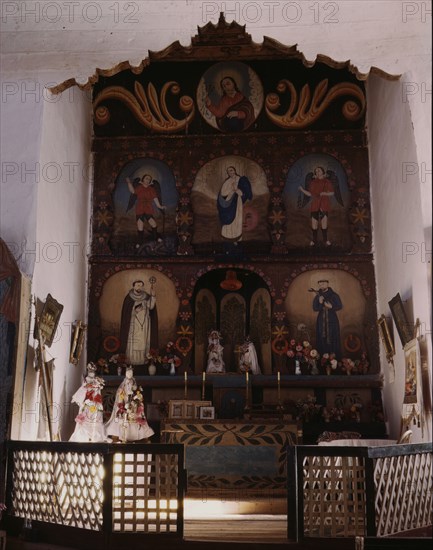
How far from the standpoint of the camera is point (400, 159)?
11180mm

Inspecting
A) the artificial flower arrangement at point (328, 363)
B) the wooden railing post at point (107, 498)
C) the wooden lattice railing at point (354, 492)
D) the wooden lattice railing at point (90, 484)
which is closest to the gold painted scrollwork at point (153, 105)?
the artificial flower arrangement at point (328, 363)

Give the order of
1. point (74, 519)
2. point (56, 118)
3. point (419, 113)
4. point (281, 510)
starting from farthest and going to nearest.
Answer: point (56, 118) < point (281, 510) < point (419, 113) < point (74, 519)

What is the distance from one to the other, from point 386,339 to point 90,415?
4.86 meters

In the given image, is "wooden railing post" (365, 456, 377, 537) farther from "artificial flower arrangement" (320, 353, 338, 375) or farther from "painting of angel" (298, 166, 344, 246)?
"painting of angel" (298, 166, 344, 246)

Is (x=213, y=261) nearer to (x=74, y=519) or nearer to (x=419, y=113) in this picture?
(x=419, y=113)

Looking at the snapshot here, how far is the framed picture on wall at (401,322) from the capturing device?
10422 mm

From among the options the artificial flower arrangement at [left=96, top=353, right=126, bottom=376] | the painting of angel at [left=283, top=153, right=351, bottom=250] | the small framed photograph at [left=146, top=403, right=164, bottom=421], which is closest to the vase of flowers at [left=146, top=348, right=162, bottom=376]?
the artificial flower arrangement at [left=96, top=353, right=126, bottom=376]

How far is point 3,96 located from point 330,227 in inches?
260

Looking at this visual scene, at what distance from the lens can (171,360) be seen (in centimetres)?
1320

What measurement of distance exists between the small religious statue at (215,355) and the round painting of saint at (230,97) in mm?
3909

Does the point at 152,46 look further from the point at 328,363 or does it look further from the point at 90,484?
the point at 328,363

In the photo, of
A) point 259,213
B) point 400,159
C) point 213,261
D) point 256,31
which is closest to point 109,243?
point 213,261

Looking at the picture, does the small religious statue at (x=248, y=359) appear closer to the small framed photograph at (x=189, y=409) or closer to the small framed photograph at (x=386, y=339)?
the small framed photograph at (x=189, y=409)

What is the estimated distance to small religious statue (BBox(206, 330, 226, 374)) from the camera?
43.2ft
